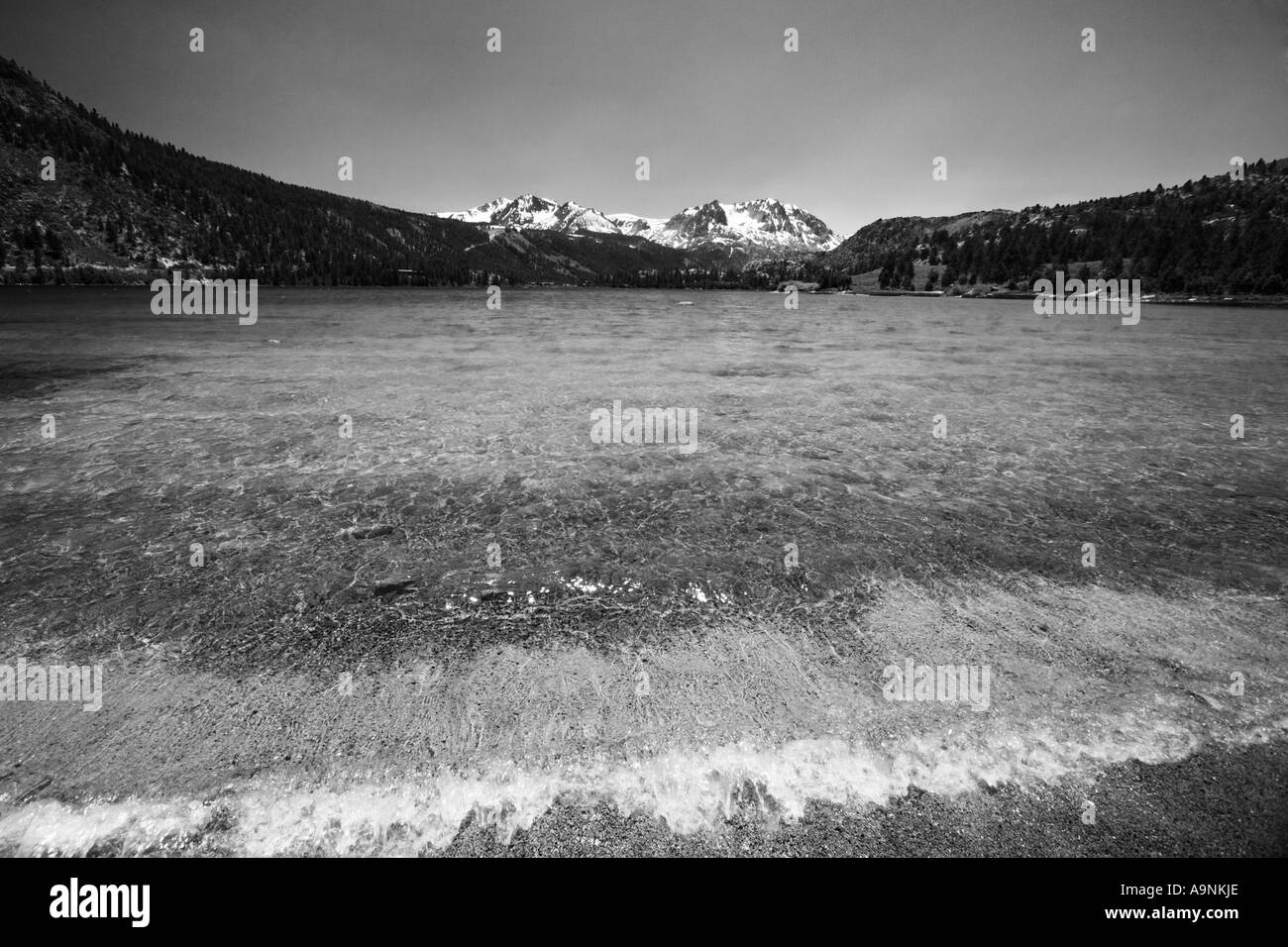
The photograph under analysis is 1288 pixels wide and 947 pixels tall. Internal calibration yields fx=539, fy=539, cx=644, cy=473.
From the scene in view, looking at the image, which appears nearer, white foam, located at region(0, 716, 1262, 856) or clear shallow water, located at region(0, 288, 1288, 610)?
white foam, located at region(0, 716, 1262, 856)

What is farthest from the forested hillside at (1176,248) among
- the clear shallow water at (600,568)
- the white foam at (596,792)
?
the white foam at (596,792)

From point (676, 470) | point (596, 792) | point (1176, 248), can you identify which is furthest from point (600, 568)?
point (1176, 248)

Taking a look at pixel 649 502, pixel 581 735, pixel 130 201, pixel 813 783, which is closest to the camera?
pixel 813 783

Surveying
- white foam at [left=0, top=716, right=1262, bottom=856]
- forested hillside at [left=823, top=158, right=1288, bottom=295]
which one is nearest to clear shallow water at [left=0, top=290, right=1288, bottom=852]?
white foam at [left=0, top=716, right=1262, bottom=856]

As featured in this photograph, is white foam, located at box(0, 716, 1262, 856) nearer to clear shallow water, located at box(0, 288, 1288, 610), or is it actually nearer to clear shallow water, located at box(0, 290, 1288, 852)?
clear shallow water, located at box(0, 290, 1288, 852)

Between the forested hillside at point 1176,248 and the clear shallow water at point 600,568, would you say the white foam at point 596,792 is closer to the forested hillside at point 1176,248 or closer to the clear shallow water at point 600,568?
the clear shallow water at point 600,568

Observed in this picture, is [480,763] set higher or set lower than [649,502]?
lower

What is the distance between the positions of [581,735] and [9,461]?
11.7 m

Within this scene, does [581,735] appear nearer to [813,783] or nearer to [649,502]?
[813,783]

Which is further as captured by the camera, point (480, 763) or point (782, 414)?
point (782, 414)

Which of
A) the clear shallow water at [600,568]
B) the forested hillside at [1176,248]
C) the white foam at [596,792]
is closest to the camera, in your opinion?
the white foam at [596,792]

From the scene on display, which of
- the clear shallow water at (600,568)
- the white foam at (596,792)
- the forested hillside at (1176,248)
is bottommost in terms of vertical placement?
the white foam at (596,792)
